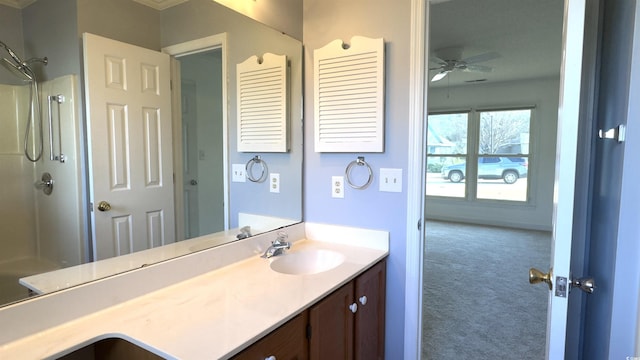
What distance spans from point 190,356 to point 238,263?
81 cm

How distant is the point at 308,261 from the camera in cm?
191

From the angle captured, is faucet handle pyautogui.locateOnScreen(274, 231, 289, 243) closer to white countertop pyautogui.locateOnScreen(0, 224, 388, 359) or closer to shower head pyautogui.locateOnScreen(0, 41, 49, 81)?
white countertop pyautogui.locateOnScreen(0, 224, 388, 359)

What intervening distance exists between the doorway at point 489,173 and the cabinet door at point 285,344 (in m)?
1.35

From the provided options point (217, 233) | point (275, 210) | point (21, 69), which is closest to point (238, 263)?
point (217, 233)

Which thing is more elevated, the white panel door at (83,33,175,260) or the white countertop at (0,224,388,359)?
the white panel door at (83,33,175,260)

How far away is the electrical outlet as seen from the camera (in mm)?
2027

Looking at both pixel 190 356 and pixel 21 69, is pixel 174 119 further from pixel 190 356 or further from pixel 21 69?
pixel 190 356

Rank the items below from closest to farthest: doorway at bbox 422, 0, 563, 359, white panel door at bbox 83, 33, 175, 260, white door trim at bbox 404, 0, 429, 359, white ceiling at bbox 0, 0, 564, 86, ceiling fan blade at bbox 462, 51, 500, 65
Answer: white panel door at bbox 83, 33, 175, 260 → white door trim at bbox 404, 0, 429, 359 → doorway at bbox 422, 0, 563, 359 → white ceiling at bbox 0, 0, 564, 86 → ceiling fan blade at bbox 462, 51, 500, 65

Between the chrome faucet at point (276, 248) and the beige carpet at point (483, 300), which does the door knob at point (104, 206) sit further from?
the beige carpet at point (483, 300)

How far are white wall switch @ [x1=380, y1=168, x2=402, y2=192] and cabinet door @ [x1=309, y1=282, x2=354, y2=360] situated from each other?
0.59 metres

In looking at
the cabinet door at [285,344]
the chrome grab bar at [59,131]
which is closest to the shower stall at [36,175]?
the chrome grab bar at [59,131]

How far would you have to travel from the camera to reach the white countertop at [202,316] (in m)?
0.95

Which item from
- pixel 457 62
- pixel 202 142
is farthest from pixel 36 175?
pixel 457 62

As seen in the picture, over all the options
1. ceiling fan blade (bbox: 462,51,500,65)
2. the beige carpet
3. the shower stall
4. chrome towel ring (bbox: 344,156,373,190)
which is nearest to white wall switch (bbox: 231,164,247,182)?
chrome towel ring (bbox: 344,156,373,190)
